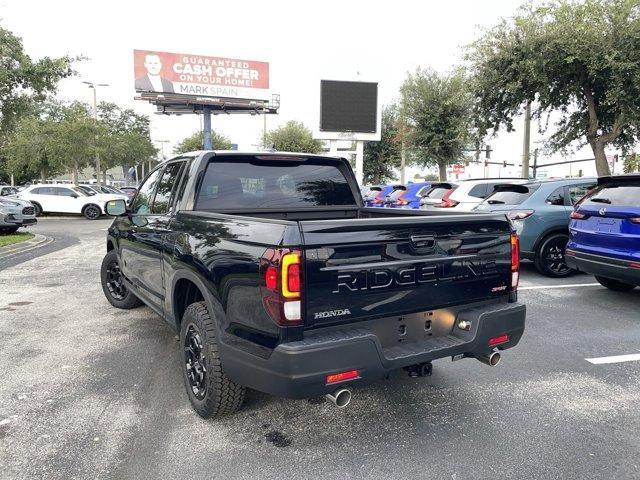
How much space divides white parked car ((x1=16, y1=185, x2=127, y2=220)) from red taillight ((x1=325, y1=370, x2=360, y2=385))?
22.4m

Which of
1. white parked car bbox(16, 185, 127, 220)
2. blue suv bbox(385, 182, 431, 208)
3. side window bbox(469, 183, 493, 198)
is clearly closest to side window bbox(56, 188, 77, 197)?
white parked car bbox(16, 185, 127, 220)

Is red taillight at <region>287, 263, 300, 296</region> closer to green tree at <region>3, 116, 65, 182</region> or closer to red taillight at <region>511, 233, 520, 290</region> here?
red taillight at <region>511, 233, 520, 290</region>

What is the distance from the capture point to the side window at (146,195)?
4984mm

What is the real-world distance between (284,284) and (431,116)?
85.4 ft

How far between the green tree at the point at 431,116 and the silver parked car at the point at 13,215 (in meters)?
19.2

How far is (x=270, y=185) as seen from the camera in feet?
14.2

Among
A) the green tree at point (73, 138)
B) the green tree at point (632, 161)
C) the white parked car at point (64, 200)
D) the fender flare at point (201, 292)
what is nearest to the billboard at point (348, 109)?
the green tree at point (632, 161)

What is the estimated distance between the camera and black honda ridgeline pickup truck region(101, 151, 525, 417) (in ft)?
8.81

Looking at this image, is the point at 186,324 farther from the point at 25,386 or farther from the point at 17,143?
the point at 17,143

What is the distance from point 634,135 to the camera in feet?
60.4

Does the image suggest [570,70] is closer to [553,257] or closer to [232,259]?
[553,257]

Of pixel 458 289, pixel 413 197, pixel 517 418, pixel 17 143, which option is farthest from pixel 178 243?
pixel 17 143

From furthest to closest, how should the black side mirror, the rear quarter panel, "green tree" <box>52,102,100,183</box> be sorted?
"green tree" <box>52,102,100,183</box>, the black side mirror, the rear quarter panel

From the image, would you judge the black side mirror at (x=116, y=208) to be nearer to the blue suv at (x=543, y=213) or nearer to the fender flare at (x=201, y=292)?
the fender flare at (x=201, y=292)
